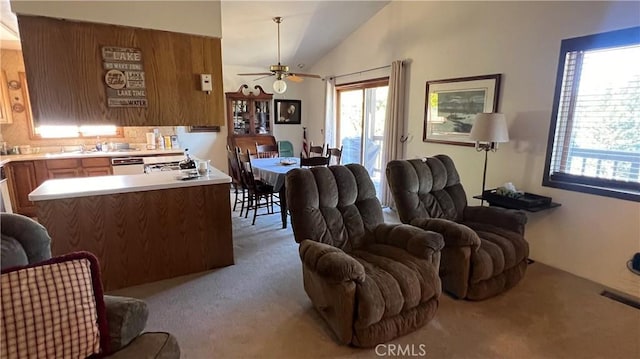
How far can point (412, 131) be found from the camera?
14.6 ft

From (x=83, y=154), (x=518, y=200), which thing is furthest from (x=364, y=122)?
(x=83, y=154)

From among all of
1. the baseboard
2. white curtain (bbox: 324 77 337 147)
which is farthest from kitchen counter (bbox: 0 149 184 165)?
the baseboard

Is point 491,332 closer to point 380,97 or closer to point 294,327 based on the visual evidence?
point 294,327

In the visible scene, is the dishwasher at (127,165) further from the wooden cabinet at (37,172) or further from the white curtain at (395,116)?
the white curtain at (395,116)

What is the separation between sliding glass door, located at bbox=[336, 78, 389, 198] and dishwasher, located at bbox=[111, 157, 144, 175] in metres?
3.42

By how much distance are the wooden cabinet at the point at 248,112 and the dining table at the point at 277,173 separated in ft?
6.66

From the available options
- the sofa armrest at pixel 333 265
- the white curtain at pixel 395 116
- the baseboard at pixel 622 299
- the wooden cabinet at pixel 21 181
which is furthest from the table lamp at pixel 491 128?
the wooden cabinet at pixel 21 181

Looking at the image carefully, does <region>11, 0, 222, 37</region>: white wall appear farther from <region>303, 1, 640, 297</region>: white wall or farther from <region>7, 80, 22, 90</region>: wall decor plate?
<region>7, 80, 22, 90</region>: wall decor plate

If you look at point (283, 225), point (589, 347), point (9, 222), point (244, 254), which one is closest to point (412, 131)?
point (283, 225)

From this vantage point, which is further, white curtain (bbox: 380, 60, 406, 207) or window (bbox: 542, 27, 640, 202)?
white curtain (bbox: 380, 60, 406, 207)

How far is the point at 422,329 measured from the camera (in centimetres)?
212

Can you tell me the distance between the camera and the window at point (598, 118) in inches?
97.3

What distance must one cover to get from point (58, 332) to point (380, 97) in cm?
484

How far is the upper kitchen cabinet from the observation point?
2381mm
